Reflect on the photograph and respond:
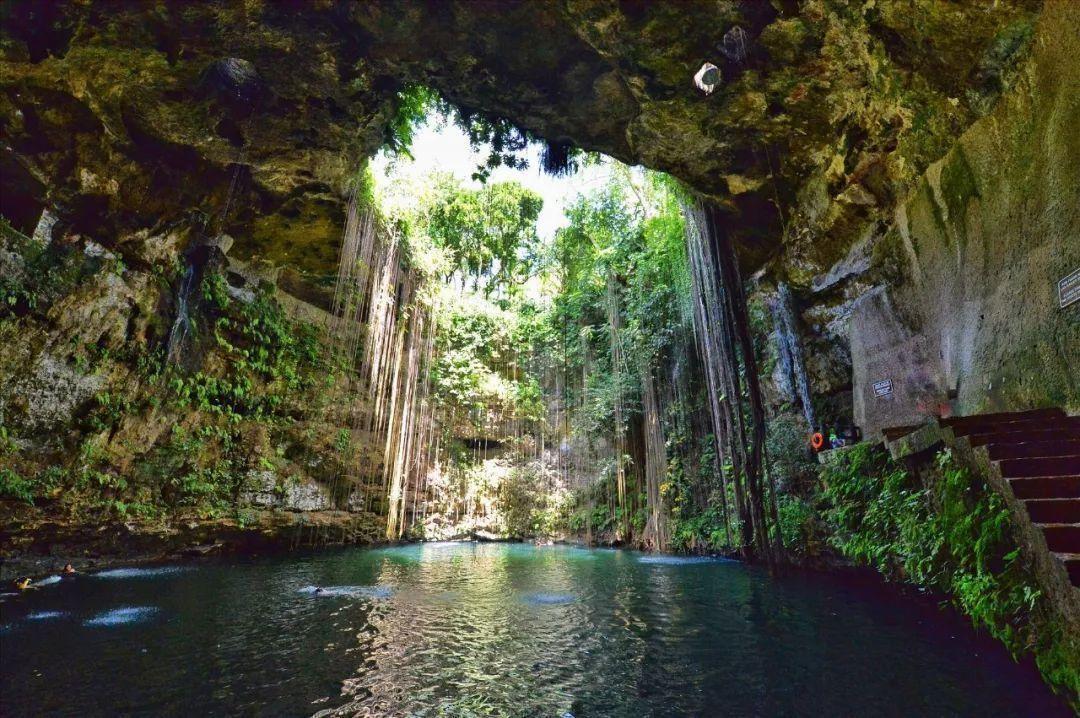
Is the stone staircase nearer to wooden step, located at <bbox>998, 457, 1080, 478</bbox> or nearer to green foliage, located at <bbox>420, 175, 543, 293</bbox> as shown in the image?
wooden step, located at <bbox>998, 457, 1080, 478</bbox>

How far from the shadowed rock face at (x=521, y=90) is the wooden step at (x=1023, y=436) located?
3.27 meters

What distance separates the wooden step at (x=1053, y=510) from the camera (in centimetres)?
267

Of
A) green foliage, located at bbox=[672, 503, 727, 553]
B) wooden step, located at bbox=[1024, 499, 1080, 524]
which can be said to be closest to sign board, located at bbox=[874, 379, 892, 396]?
wooden step, located at bbox=[1024, 499, 1080, 524]

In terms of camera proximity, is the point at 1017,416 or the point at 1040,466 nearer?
the point at 1040,466

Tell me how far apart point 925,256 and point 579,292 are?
31.8 ft

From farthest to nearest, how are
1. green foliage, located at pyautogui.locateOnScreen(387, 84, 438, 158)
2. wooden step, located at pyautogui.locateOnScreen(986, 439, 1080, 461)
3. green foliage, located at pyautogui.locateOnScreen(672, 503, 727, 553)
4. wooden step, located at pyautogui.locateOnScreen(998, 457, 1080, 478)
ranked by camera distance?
green foliage, located at pyautogui.locateOnScreen(672, 503, 727, 553) → green foliage, located at pyautogui.locateOnScreen(387, 84, 438, 158) → wooden step, located at pyautogui.locateOnScreen(986, 439, 1080, 461) → wooden step, located at pyautogui.locateOnScreen(998, 457, 1080, 478)

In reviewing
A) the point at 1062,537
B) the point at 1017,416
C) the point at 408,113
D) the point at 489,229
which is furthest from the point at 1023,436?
the point at 489,229

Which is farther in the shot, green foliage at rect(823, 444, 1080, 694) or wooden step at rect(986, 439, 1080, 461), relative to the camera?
wooden step at rect(986, 439, 1080, 461)

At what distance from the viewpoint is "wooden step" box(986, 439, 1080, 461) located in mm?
3238

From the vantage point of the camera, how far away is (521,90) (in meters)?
5.98

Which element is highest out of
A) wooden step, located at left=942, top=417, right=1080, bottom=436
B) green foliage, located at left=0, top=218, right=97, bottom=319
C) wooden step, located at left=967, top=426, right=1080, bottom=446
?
green foliage, located at left=0, top=218, right=97, bottom=319

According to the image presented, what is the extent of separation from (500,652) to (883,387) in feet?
17.6

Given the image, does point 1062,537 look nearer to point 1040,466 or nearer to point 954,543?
point 1040,466

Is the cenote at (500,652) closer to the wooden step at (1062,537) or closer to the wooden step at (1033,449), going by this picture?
the wooden step at (1062,537)
